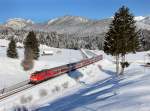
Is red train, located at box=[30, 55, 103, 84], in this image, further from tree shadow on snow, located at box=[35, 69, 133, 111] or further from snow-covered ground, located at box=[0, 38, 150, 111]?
tree shadow on snow, located at box=[35, 69, 133, 111]

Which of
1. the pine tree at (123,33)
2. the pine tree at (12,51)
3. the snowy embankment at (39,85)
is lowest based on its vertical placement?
the snowy embankment at (39,85)

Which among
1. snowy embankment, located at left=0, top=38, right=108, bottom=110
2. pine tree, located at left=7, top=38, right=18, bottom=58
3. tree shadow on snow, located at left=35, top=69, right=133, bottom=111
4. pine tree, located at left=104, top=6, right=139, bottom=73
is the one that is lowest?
snowy embankment, located at left=0, top=38, right=108, bottom=110

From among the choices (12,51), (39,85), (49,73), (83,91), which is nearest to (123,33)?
(49,73)

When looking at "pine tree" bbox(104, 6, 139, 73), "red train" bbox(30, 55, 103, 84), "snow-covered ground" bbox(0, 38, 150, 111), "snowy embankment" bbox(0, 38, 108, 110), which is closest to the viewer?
"snow-covered ground" bbox(0, 38, 150, 111)

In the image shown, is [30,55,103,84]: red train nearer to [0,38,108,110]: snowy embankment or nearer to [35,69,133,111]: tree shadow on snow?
[0,38,108,110]: snowy embankment

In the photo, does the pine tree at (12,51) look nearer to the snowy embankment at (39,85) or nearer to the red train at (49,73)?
the snowy embankment at (39,85)

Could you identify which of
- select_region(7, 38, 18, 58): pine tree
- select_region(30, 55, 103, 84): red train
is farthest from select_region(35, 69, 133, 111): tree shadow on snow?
select_region(7, 38, 18, 58): pine tree

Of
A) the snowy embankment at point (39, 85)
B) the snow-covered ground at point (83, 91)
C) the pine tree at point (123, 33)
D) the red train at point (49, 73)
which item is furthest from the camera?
the pine tree at point (123, 33)

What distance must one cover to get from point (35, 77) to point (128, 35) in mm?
20900

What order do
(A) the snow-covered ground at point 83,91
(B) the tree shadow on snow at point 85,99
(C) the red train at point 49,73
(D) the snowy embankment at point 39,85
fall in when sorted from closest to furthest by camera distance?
(A) the snow-covered ground at point 83,91, (B) the tree shadow on snow at point 85,99, (D) the snowy embankment at point 39,85, (C) the red train at point 49,73

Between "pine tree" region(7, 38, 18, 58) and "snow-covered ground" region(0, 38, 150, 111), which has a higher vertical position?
"pine tree" region(7, 38, 18, 58)

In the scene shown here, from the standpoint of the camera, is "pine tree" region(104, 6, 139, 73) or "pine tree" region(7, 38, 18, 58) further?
"pine tree" region(7, 38, 18, 58)

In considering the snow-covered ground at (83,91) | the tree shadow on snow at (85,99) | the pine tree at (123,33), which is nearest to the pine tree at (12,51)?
the snow-covered ground at (83,91)

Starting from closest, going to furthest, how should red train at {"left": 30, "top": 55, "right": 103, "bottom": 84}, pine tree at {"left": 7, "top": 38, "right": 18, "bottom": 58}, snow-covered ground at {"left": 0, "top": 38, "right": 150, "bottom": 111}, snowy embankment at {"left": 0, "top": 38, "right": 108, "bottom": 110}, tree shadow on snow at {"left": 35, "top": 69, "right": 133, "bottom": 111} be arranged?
snow-covered ground at {"left": 0, "top": 38, "right": 150, "bottom": 111} → tree shadow on snow at {"left": 35, "top": 69, "right": 133, "bottom": 111} → snowy embankment at {"left": 0, "top": 38, "right": 108, "bottom": 110} → red train at {"left": 30, "top": 55, "right": 103, "bottom": 84} → pine tree at {"left": 7, "top": 38, "right": 18, "bottom": 58}
